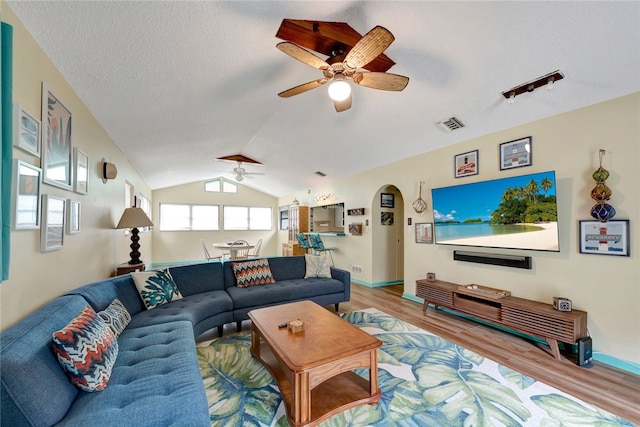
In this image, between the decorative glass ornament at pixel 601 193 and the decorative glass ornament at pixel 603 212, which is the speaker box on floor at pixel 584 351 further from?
the decorative glass ornament at pixel 601 193

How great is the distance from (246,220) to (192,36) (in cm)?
761

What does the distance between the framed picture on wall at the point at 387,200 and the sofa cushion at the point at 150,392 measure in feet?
13.8

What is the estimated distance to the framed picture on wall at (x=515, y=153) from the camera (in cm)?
288

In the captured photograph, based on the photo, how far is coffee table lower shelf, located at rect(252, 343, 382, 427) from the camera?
1.61m

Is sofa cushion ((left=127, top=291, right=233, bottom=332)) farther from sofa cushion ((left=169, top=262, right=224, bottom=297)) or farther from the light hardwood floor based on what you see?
the light hardwood floor

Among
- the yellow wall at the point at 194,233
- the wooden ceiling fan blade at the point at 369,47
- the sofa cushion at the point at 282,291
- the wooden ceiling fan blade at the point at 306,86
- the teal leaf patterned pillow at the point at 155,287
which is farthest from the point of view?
the yellow wall at the point at 194,233

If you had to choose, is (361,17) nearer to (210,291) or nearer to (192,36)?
(192,36)

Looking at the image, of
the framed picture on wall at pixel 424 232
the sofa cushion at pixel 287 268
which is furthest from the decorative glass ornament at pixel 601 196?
the sofa cushion at pixel 287 268

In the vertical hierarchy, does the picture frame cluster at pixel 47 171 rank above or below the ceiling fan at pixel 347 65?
below

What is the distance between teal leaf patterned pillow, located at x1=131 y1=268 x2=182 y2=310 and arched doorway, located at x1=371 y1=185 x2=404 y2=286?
355 cm

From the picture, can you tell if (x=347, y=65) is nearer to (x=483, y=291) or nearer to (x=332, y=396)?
(x=332, y=396)

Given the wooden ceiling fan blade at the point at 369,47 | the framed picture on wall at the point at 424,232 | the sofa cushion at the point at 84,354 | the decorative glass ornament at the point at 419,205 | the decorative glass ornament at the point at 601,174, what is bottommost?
the sofa cushion at the point at 84,354

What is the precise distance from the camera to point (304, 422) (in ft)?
5.05

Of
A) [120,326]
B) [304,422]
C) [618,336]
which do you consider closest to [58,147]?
[120,326]
